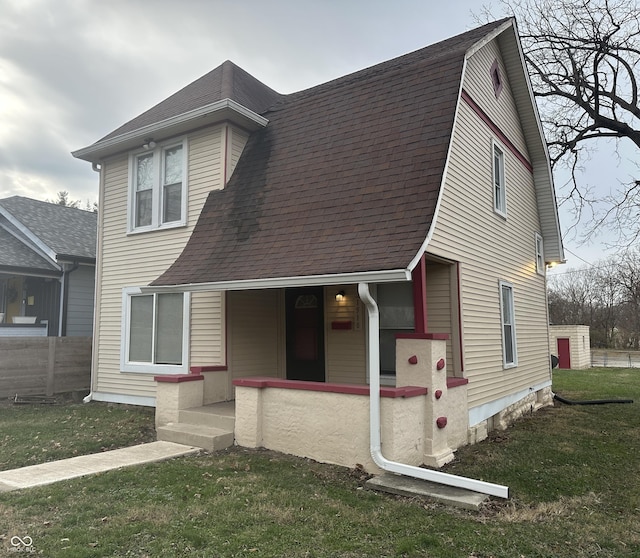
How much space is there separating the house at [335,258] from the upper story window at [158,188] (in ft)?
0.13

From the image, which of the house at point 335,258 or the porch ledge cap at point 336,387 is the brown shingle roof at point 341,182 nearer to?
the house at point 335,258

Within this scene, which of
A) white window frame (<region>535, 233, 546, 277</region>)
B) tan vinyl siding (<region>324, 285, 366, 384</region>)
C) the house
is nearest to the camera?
the house

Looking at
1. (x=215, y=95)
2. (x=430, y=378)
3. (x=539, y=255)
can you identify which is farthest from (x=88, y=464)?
(x=539, y=255)

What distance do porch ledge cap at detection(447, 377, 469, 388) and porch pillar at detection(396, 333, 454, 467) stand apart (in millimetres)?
350

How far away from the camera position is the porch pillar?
605cm

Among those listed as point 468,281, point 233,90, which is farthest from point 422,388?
point 233,90

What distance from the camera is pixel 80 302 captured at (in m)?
13.7

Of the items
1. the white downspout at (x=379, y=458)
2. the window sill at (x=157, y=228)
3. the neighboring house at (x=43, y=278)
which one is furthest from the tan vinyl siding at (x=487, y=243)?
the neighboring house at (x=43, y=278)

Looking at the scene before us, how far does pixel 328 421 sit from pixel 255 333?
329 cm

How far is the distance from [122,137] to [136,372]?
4.56 metres

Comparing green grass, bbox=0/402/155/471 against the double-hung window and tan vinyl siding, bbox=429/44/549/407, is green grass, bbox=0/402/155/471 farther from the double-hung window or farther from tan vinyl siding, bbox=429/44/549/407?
tan vinyl siding, bbox=429/44/549/407

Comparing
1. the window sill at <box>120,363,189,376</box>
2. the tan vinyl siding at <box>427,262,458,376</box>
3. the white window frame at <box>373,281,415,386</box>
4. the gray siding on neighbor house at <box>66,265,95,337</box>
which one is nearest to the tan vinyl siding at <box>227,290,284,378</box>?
the window sill at <box>120,363,189,376</box>

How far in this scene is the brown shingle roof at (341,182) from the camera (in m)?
6.30

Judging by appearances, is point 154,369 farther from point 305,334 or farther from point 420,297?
point 420,297
